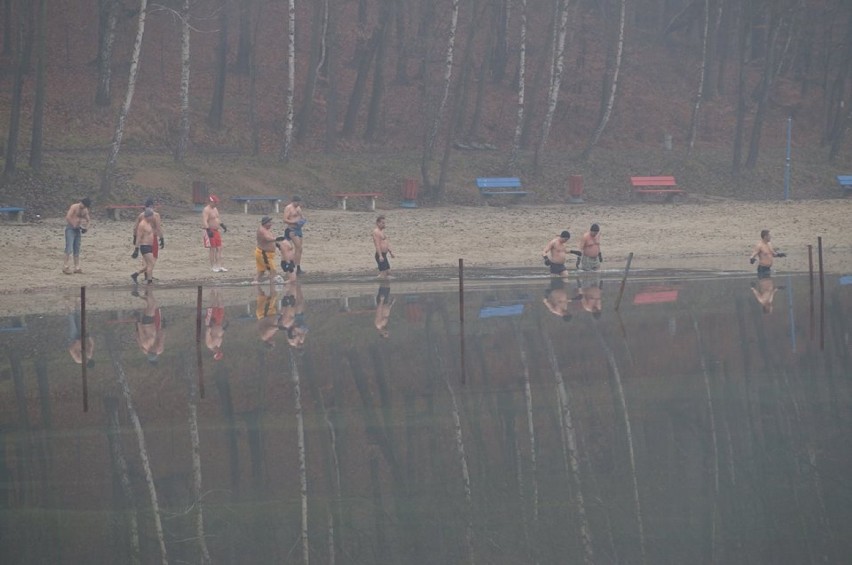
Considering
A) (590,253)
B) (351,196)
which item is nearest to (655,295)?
(590,253)

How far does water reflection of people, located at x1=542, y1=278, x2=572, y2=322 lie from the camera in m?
22.4

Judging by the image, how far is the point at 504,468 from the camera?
1198cm

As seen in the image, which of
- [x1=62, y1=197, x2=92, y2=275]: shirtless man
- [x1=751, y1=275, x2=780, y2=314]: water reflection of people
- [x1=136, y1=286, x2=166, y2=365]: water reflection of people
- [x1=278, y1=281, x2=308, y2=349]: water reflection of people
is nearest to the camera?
[x1=136, y1=286, x2=166, y2=365]: water reflection of people

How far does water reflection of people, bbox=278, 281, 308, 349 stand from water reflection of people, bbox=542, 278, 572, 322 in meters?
4.68

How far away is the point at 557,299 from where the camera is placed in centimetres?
2441

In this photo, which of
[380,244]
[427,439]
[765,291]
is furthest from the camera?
[380,244]

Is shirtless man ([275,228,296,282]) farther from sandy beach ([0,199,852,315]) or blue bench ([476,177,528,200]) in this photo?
blue bench ([476,177,528,200])

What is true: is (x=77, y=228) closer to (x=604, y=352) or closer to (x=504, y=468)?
(x=604, y=352)

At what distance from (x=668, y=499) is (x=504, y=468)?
5.69 feet

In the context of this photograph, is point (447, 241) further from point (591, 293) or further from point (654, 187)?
point (654, 187)

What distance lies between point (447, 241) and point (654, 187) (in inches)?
475

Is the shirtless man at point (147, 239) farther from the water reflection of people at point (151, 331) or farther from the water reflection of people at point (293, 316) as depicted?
the water reflection of people at point (293, 316)

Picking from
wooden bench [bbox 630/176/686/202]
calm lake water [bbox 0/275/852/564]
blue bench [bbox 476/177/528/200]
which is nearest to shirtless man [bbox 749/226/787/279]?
calm lake water [bbox 0/275/852/564]

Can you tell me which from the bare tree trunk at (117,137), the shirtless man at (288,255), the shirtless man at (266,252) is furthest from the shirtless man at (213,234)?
the bare tree trunk at (117,137)
